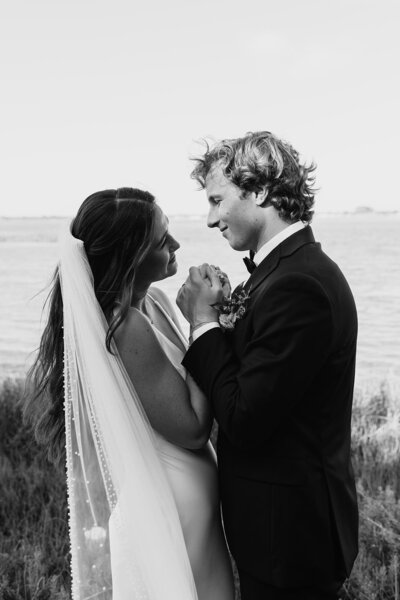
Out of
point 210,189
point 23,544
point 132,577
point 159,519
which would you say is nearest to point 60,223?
point 210,189

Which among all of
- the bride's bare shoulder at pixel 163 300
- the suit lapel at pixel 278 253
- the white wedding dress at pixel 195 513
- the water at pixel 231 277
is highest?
the suit lapel at pixel 278 253

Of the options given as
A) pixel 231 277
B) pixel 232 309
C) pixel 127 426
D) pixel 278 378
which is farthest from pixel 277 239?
pixel 231 277

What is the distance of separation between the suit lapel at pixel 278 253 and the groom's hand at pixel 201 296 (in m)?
0.12

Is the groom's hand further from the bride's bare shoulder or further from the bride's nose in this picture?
the bride's bare shoulder

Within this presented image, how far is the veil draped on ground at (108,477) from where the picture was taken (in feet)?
8.27

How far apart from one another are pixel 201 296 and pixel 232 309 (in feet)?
0.42

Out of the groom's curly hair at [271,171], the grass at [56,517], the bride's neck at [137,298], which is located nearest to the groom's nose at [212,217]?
the groom's curly hair at [271,171]

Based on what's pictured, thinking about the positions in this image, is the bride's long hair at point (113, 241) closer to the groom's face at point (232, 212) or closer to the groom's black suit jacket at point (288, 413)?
the groom's face at point (232, 212)

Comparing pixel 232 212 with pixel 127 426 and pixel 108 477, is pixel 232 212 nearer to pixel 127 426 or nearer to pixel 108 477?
pixel 127 426

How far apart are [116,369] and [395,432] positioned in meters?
4.69

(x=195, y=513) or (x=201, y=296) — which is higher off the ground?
(x=201, y=296)

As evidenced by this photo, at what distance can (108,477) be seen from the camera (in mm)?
2541

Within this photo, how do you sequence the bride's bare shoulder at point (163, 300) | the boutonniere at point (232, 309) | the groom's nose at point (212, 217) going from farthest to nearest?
the bride's bare shoulder at point (163, 300), the groom's nose at point (212, 217), the boutonniere at point (232, 309)

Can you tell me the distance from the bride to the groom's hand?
A: 0.18 m
